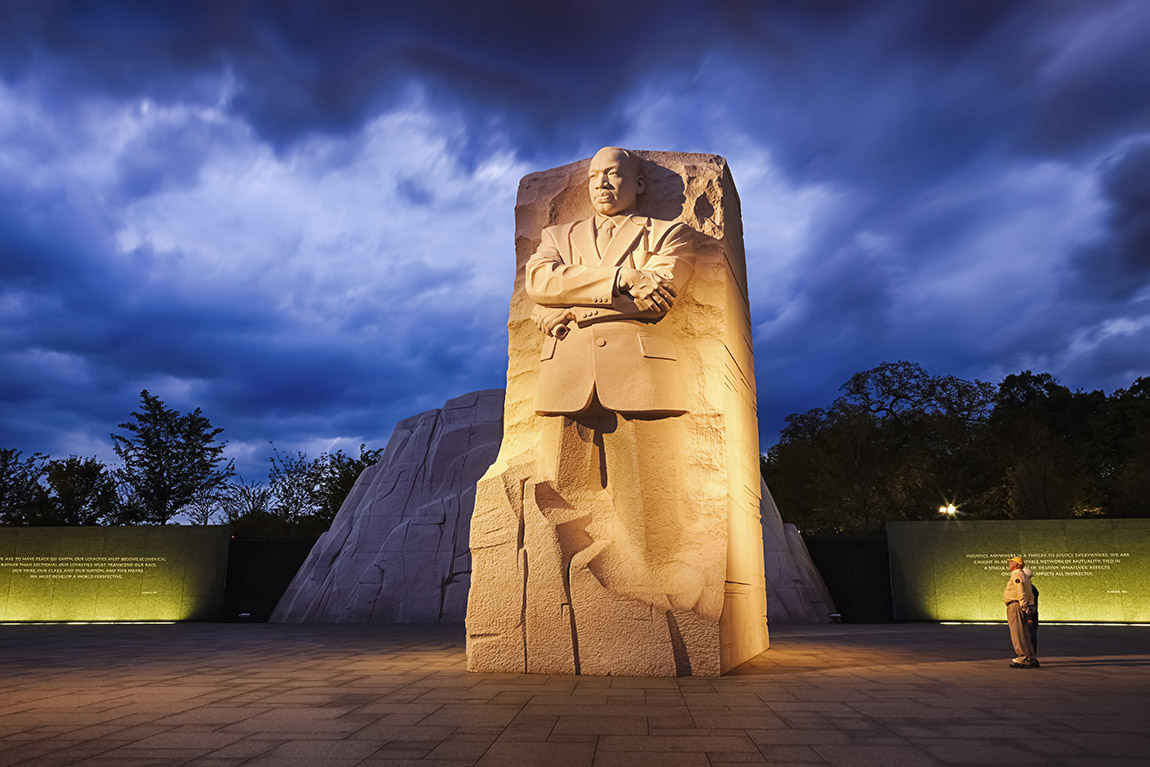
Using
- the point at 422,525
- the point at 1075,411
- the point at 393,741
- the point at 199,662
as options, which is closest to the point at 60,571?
the point at 422,525

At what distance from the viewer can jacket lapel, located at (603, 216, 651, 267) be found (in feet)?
20.4

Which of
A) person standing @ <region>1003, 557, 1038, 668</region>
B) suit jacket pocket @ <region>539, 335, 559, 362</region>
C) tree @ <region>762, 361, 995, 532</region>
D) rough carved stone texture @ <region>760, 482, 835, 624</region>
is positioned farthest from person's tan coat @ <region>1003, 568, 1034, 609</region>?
tree @ <region>762, 361, 995, 532</region>

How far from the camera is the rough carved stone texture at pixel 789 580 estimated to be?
535 inches

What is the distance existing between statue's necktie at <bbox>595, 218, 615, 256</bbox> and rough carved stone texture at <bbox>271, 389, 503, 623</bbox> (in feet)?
28.9

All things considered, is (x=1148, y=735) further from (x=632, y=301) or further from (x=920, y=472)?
(x=920, y=472)

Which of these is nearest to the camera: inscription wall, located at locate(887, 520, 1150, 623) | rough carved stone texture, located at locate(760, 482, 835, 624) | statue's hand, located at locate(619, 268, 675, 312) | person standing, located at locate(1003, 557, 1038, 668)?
statue's hand, located at locate(619, 268, 675, 312)

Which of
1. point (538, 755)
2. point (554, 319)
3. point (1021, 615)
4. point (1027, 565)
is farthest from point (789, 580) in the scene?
point (538, 755)

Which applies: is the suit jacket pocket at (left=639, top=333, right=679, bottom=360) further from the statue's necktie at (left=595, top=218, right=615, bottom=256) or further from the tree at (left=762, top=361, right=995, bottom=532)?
the tree at (left=762, top=361, right=995, bottom=532)

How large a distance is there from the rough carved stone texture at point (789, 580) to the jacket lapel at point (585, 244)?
8.82 m

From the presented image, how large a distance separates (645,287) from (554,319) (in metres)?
0.78

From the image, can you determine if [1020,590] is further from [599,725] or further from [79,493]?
[79,493]

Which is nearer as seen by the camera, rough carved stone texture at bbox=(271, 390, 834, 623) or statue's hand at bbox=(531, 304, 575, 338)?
statue's hand at bbox=(531, 304, 575, 338)

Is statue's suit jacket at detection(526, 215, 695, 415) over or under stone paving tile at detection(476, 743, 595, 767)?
over

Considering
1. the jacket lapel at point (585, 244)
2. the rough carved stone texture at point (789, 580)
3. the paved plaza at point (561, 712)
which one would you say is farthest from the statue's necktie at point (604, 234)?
the rough carved stone texture at point (789, 580)
